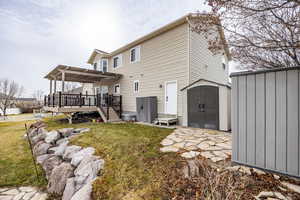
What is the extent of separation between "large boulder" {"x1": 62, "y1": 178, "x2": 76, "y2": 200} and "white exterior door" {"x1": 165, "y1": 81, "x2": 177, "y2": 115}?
5.77 metres

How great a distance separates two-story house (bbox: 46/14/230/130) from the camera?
615 centimetres

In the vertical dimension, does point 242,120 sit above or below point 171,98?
below

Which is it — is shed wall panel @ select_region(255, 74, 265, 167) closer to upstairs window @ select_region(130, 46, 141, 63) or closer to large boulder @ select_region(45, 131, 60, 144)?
large boulder @ select_region(45, 131, 60, 144)

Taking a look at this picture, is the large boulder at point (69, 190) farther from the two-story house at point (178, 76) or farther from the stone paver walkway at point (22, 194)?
the two-story house at point (178, 76)

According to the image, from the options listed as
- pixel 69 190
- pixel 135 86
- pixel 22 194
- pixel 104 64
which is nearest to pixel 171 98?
pixel 135 86

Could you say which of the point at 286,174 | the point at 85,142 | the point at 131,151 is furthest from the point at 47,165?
the point at 286,174

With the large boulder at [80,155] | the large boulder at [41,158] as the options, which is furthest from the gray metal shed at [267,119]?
the large boulder at [41,158]

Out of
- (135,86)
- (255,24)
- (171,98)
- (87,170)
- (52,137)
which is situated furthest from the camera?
(135,86)

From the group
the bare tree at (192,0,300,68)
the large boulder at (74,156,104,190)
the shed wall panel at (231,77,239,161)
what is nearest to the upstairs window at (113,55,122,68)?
the bare tree at (192,0,300,68)

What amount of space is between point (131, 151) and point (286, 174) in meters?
3.04

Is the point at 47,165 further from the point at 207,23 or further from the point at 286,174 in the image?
the point at 207,23

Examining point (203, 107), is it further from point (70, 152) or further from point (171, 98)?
point (70, 152)

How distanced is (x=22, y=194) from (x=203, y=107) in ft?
21.8

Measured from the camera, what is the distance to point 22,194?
117 inches
